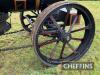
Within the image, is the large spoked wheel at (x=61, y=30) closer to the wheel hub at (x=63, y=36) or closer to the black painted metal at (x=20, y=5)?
the wheel hub at (x=63, y=36)

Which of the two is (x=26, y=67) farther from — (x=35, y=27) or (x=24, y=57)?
(x=35, y=27)

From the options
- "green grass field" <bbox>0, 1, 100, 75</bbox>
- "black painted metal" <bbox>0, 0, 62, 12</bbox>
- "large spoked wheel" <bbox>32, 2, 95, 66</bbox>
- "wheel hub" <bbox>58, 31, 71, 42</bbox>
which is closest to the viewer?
"large spoked wheel" <bbox>32, 2, 95, 66</bbox>

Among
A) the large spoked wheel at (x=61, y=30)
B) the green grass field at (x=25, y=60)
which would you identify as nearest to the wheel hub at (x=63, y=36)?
the large spoked wheel at (x=61, y=30)

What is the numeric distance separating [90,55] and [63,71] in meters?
0.86

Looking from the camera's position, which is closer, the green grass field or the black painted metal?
the black painted metal

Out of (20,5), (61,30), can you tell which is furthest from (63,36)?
(20,5)

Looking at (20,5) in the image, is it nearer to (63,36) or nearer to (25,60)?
(63,36)

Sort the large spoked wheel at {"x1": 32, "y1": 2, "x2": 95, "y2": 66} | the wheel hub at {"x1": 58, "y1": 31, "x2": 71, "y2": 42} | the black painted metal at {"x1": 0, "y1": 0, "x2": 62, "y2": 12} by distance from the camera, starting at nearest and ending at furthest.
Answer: the large spoked wheel at {"x1": 32, "y1": 2, "x2": 95, "y2": 66}
the black painted metal at {"x1": 0, "y1": 0, "x2": 62, "y2": 12}
the wheel hub at {"x1": 58, "y1": 31, "x2": 71, "y2": 42}

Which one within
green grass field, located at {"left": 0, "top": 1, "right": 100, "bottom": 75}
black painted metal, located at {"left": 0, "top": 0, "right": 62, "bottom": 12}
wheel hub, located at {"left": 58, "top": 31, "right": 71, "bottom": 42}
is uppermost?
black painted metal, located at {"left": 0, "top": 0, "right": 62, "bottom": 12}

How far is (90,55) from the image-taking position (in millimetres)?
5465

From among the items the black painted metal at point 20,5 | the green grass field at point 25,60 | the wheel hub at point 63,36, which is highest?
the black painted metal at point 20,5

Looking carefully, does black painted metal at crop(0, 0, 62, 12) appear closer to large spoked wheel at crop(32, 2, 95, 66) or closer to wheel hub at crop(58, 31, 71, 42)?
large spoked wheel at crop(32, 2, 95, 66)

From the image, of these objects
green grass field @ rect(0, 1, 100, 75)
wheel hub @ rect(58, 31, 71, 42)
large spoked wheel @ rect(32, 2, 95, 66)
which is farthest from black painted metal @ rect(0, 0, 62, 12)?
green grass field @ rect(0, 1, 100, 75)

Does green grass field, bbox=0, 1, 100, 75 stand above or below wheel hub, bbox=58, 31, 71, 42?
below
